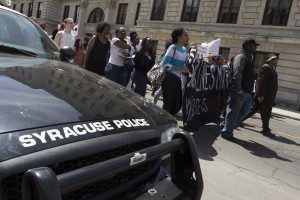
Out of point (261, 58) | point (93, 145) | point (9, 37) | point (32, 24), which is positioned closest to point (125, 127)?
point (93, 145)

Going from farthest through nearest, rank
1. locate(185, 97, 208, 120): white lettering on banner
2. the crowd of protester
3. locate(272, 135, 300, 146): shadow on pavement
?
locate(272, 135, 300, 146): shadow on pavement < locate(185, 97, 208, 120): white lettering on banner < the crowd of protester

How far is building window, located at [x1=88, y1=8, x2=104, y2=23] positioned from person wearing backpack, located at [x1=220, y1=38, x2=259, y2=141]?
112ft

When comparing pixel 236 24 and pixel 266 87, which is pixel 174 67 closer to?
pixel 266 87

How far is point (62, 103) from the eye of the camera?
1967mm

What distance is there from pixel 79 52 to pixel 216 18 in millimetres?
16968

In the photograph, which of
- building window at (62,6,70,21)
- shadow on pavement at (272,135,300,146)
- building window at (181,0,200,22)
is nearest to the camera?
shadow on pavement at (272,135,300,146)

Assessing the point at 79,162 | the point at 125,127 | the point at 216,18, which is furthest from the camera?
the point at 216,18

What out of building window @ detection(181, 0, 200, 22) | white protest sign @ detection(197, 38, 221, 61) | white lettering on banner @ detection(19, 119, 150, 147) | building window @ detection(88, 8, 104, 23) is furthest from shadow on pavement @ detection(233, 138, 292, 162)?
building window @ detection(88, 8, 104, 23)

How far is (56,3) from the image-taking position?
4706 centimetres

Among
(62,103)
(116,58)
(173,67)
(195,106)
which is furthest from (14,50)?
(116,58)

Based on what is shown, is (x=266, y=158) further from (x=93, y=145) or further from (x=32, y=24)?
(x=93, y=145)

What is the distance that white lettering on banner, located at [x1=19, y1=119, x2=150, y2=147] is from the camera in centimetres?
152

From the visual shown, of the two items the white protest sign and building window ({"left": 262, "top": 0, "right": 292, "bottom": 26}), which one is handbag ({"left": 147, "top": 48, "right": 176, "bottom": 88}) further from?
building window ({"left": 262, "top": 0, "right": 292, "bottom": 26})

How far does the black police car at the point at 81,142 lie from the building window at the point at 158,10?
27.7 m
